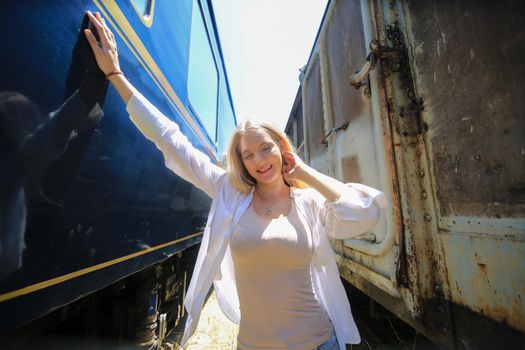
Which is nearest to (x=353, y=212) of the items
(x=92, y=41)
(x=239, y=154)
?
(x=239, y=154)

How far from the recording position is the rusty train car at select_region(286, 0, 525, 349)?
3.56 feet

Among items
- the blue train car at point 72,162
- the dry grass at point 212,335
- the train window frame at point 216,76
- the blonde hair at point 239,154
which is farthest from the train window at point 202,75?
the dry grass at point 212,335

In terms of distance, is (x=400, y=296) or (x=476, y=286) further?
(x=400, y=296)

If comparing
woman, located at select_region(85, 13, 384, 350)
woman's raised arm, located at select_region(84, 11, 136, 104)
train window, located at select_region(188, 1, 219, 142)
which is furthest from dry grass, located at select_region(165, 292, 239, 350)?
woman's raised arm, located at select_region(84, 11, 136, 104)

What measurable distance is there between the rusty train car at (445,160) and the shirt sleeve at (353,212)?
483mm

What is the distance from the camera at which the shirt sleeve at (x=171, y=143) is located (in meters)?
1.06

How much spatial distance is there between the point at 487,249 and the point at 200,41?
2.50m

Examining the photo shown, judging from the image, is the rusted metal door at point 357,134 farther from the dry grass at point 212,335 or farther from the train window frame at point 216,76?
the dry grass at point 212,335

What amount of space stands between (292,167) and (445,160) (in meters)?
0.82

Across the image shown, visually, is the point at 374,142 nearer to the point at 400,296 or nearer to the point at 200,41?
the point at 400,296

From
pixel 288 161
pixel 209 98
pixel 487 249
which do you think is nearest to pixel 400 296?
pixel 487 249

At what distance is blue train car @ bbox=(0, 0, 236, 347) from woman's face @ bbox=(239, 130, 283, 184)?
0.49 metres

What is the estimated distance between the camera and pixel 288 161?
1388 millimetres

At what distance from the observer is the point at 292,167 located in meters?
1.39
